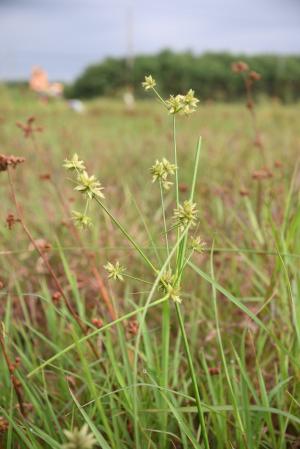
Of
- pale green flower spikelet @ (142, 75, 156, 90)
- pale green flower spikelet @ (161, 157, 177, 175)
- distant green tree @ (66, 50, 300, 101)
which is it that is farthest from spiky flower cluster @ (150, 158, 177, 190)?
distant green tree @ (66, 50, 300, 101)

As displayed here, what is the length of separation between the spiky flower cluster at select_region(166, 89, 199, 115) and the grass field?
0.10 metres

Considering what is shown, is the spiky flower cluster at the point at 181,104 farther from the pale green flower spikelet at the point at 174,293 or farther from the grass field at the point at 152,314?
the pale green flower spikelet at the point at 174,293

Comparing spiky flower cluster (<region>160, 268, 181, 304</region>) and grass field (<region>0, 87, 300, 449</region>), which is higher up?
spiky flower cluster (<region>160, 268, 181, 304</region>)

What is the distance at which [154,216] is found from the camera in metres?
2.06

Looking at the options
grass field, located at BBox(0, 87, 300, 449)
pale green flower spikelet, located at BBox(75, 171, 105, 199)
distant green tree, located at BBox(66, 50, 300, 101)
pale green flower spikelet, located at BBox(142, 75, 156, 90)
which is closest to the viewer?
pale green flower spikelet, located at BBox(75, 171, 105, 199)

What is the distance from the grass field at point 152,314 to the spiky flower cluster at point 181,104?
0.32ft

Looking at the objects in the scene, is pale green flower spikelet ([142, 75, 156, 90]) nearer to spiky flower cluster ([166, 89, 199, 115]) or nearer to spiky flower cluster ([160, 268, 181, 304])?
spiky flower cluster ([166, 89, 199, 115])

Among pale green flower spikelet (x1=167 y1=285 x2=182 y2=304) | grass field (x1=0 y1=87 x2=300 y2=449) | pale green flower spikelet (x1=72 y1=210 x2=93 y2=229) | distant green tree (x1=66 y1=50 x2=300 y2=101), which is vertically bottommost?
distant green tree (x1=66 y1=50 x2=300 y2=101)

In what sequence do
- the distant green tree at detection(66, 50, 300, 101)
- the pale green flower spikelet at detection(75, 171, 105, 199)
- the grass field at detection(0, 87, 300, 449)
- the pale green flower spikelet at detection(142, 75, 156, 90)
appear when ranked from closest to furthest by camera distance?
the pale green flower spikelet at detection(75, 171, 105, 199) → the pale green flower spikelet at detection(142, 75, 156, 90) → the grass field at detection(0, 87, 300, 449) → the distant green tree at detection(66, 50, 300, 101)

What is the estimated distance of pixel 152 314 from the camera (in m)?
1.35

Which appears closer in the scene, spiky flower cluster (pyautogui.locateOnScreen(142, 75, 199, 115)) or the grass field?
spiky flower cluster (pyautogui.locateOnScreen(142, 75, 199, 115))

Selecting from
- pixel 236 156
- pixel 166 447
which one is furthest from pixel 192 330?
pixel 236 156

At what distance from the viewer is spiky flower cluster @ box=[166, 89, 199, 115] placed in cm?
61

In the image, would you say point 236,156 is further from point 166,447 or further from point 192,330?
point 166,447
